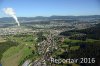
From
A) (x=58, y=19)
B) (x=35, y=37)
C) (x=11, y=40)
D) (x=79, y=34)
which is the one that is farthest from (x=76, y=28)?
(x=11, y=40)

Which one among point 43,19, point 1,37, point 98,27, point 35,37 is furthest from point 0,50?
point 98,27

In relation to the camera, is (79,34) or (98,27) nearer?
(98,27)

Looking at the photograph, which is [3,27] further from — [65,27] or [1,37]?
[65,27]

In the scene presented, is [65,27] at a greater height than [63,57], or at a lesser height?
greater

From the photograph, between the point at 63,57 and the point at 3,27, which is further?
the point at 3,27

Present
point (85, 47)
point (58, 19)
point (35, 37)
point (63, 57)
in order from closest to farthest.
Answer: point (63, 57) < point (85, 47) < point (35, 37) < point (58, 19)

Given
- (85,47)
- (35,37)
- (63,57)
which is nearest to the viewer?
(63,57)

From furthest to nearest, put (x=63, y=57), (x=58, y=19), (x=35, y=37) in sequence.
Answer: (x=58, y=19) → (x=35, y=37) → (x=63, y=57)

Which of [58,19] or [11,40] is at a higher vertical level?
[58,19]

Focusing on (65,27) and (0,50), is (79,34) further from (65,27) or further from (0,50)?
(0,50)
